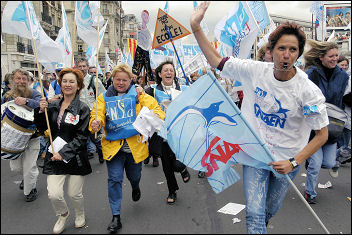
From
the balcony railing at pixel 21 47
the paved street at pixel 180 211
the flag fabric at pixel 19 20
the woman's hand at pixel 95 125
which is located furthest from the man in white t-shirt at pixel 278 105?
the balcony railing at pixel 21 47

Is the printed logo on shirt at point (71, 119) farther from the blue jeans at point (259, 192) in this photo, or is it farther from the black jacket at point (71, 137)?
the blue jeans at point (259, 192)

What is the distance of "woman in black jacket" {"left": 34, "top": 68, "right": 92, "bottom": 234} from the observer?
3183mm

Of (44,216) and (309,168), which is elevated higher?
(309,168)

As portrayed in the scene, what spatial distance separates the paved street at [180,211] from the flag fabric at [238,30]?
7.36ft

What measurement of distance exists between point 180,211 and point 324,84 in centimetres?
247

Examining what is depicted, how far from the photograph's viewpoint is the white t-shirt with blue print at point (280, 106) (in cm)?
213

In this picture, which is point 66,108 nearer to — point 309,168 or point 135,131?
point 135,131

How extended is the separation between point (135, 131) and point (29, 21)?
5.71 ft

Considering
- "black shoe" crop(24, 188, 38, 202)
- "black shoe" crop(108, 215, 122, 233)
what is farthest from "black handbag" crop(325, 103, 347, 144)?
"black shoe" crop(24, 188, 38, 202)

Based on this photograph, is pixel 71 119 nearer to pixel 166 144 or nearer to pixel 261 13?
pixel 166 144

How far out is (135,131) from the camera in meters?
3.44

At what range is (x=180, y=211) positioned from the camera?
3.76 m

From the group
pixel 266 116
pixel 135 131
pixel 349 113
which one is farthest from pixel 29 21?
pixel 349 113

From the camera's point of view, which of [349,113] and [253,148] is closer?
Answer: [253,148]
